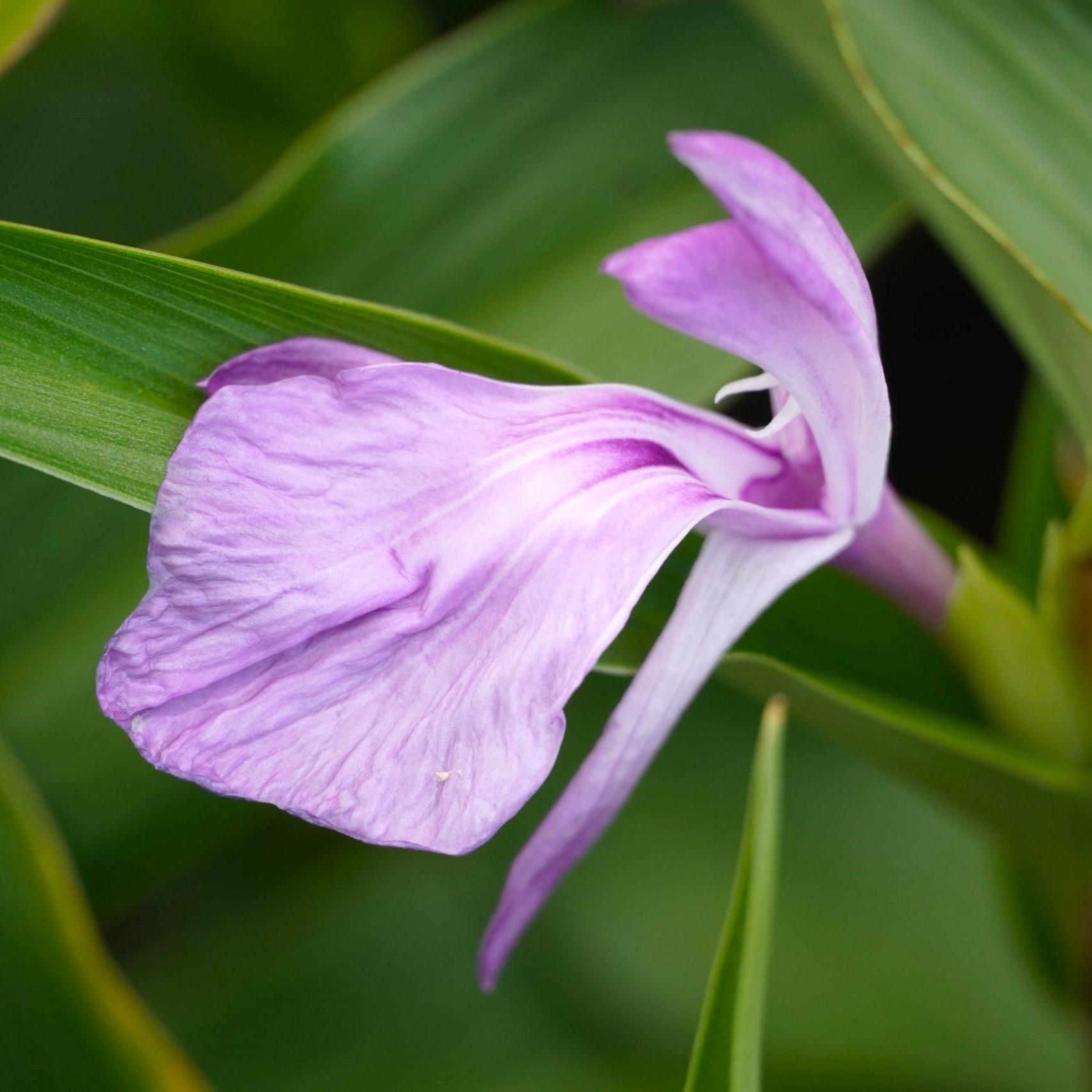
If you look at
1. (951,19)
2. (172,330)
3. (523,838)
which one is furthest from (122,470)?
(523,838)

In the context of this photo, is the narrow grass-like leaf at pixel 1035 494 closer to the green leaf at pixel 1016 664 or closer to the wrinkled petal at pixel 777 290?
the green leaf at pixel 1016 664

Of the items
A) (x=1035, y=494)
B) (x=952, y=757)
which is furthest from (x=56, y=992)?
(x=1035, y=494)

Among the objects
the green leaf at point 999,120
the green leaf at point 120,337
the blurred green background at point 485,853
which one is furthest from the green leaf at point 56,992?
the green leaf at point 999,120

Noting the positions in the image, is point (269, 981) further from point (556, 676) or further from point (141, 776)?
point (556, 676)

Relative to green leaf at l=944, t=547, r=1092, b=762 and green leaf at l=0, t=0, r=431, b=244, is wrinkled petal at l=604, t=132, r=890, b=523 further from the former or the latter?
green leaf at l=0, t=0, r=431, b=244

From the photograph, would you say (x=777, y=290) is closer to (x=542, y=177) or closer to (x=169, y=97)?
(x=542, y=177)

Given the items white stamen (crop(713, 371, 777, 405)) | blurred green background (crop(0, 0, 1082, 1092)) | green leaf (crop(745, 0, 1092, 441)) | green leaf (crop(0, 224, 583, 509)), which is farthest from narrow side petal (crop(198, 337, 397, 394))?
blurred green background (crop(0, 0, 1082, 1092))
